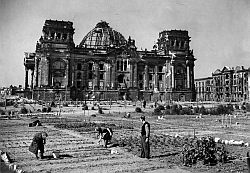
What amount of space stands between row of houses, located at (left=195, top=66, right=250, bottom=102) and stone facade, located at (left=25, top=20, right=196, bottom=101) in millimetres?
14918

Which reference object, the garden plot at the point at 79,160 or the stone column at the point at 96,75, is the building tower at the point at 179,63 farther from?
the garden plot at the point at 79,160

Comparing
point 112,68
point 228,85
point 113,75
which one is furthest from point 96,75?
point 228,85

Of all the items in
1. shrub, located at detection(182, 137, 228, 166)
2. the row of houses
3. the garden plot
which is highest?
the row of houses

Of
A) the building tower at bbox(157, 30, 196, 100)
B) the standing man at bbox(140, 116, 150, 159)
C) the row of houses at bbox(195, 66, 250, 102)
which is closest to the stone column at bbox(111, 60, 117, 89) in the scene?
the building tower at bbox(157, 30, 196, 100)

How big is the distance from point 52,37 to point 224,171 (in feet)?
261

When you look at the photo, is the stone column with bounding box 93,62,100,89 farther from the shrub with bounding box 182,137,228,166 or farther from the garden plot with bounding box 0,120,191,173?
the shrub with bounding box 182,137,228,166

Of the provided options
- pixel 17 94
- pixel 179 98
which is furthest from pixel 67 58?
pixel 179 98

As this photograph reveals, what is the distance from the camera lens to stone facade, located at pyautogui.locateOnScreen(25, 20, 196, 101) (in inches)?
3223

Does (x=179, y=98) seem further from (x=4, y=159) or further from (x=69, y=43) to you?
(x=4, y=159)

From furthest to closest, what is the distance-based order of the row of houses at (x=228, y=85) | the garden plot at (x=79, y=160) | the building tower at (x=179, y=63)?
the row of houses at (x=228, y=85) → the building tower at (x=179, y=63) → the garden plot at (x=79, y=160)

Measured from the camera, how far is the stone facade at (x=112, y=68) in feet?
269

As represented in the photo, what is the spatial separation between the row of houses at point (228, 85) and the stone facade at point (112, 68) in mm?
14918

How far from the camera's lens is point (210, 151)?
34.3 ft

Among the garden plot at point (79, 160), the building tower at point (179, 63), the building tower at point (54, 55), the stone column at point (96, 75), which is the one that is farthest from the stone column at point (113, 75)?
the garden plot at point (79, 160)
